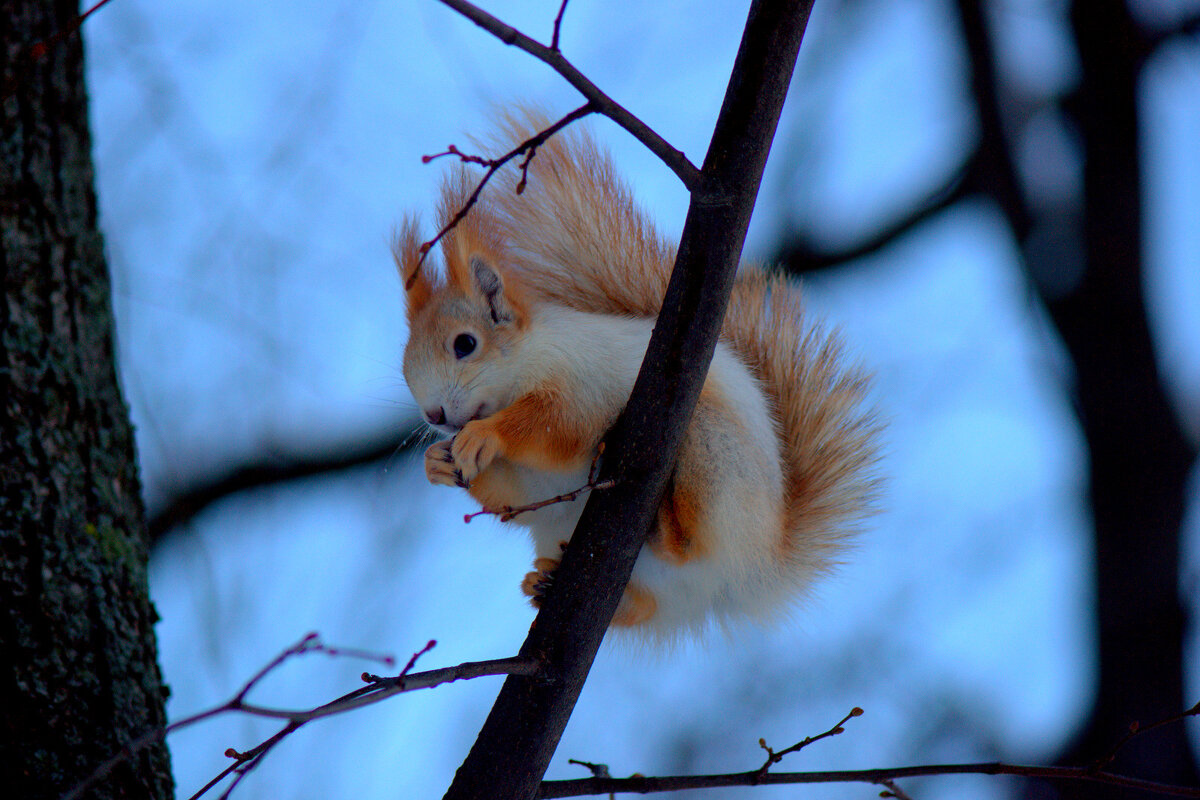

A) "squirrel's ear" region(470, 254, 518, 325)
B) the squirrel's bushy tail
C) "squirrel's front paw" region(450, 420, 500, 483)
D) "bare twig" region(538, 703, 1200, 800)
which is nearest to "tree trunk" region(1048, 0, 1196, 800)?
the squirrel's bushy tail

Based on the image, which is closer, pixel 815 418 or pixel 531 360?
pixel 531 360

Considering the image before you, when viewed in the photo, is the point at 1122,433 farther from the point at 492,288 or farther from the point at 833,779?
the point at 833,779

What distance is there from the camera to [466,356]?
6.70 feet

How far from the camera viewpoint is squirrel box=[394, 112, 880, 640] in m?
1.87

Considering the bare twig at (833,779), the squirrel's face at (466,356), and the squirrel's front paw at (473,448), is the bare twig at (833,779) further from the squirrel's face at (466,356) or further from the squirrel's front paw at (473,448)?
the squirrel's face at (466,356)

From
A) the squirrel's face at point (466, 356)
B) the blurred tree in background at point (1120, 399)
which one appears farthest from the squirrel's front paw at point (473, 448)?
the blurred tree in background at point (1120, 399)

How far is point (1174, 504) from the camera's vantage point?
3297mm

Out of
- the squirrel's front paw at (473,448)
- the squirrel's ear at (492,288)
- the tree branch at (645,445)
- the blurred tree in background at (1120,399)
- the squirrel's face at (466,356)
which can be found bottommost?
the tree branch at (645,445)

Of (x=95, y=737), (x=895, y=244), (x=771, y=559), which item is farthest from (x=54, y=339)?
(x=895, y=244)

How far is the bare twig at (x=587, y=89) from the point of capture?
103cm

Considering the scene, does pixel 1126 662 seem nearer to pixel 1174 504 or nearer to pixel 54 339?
pixel 1174 504

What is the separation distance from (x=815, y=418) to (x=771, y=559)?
0.36 m

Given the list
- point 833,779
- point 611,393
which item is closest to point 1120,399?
point 611,393

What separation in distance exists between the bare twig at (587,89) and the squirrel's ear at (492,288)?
854 mm
